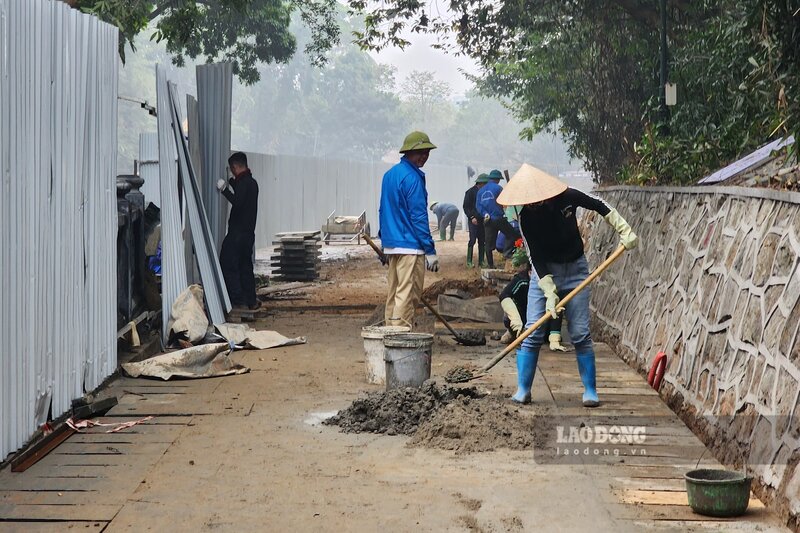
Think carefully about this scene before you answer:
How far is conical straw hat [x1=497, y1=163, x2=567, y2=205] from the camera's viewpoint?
323 inches

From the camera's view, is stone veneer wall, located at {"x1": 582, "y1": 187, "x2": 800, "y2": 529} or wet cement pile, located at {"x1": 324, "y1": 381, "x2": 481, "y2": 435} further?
wet cement pile, located at {"x1": 324, "y1": 381, "x2": 481, "y2": 435}

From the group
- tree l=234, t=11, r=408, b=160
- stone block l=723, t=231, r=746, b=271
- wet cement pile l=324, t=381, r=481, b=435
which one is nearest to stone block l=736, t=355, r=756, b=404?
stone block l=723, t=231, r=746, b=271

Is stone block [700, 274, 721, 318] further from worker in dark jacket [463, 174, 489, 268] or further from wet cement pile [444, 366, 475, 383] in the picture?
worker in dark jacket [463, 174, 489, 268]

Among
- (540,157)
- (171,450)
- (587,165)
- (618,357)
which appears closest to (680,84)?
(587,165)

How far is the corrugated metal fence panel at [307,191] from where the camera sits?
97.9 feet

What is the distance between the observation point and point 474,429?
296 inches

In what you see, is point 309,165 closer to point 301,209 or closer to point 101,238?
point 301,209

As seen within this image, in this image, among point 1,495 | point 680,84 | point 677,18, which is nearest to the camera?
point 1,495

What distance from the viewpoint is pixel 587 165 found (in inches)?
1126

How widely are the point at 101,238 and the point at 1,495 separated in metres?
3.44

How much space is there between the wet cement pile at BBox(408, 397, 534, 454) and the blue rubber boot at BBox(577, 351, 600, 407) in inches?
31.4

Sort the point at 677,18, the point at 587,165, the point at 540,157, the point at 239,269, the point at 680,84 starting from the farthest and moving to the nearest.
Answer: the point at 540,157, the point at 587,165, the point at 677,18, the point at 680,84, the point at 239,269

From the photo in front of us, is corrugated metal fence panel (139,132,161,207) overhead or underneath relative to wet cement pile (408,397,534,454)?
overhead

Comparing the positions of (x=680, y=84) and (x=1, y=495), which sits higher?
(x=680, y=84)
